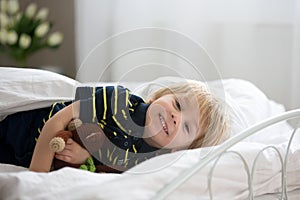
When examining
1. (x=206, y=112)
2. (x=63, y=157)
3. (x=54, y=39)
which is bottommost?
(x=54, y=39)

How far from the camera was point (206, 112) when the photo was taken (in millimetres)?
1312

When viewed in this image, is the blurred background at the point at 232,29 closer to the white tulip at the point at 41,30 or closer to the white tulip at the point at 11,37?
the white tulip at the point at 41,30

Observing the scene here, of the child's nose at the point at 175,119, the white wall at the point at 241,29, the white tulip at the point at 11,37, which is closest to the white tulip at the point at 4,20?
the white tulip at the point at 11,37

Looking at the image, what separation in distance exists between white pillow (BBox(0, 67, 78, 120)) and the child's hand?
25 cm

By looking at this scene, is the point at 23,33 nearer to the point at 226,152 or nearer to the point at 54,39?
the point at 54,39

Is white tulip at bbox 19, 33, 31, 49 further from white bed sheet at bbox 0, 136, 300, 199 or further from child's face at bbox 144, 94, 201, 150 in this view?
white bed sheet at bbox 0, 136, 300, 199

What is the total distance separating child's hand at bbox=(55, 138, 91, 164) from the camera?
1.28 metres

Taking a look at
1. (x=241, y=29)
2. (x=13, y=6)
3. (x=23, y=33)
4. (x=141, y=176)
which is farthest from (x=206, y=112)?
(x=13, y=6)

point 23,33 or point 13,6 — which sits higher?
point 13,6

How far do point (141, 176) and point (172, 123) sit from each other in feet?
0.96

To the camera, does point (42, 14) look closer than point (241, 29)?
No

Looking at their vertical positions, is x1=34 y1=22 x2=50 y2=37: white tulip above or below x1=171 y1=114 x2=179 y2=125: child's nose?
below

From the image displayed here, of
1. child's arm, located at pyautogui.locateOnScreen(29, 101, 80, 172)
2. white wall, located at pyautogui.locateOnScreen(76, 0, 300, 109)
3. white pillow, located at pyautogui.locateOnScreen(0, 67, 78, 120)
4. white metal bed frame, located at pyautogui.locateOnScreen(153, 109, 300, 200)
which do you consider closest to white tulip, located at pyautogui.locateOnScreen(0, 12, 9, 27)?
white wall, located at pyautogui.locateOnScreen(76, 0, 300, 109)

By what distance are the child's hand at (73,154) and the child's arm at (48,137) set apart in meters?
0.03
